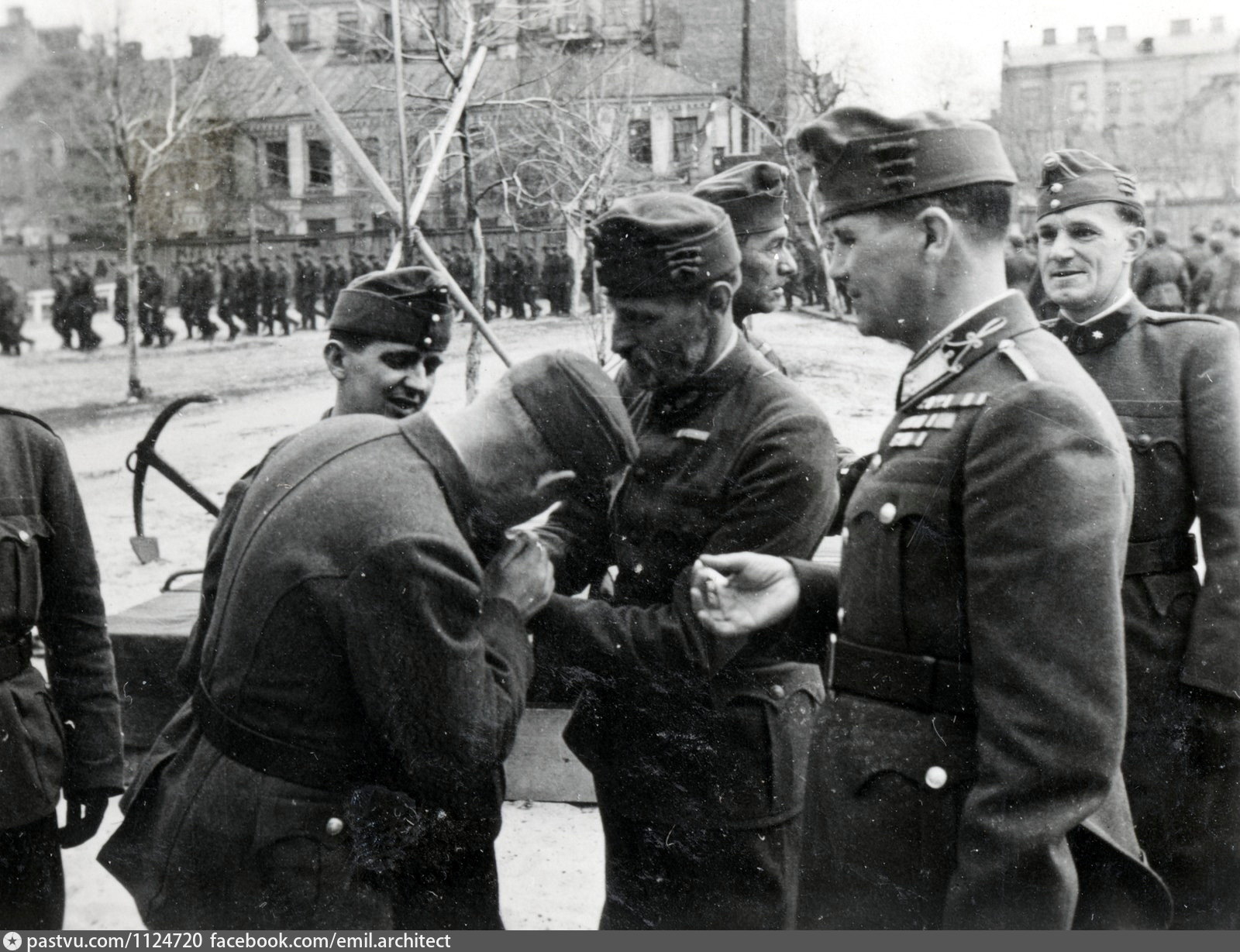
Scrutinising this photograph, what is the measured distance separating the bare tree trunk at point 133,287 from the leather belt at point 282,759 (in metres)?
3.27

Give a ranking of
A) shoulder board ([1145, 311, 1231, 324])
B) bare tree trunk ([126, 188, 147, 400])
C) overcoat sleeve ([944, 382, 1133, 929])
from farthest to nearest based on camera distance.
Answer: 1. bare tree trunk ([126, 188, 147, 400])
2. shoulder board ([1145, 311, 1231, 324])
3. overcoat sleeve ([944, 382, 1133, 929])

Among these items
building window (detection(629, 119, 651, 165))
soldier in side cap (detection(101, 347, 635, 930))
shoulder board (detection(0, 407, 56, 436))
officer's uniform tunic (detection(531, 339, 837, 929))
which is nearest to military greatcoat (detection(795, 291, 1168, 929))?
officer's uniform tunic (detection(531, 339, 837, 929))

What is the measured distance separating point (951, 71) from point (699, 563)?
186 cm

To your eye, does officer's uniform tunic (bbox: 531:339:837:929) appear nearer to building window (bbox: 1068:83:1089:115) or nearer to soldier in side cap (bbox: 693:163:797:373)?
soldier in side cap (bbox: 693:163:797:373)

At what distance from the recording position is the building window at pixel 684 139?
378 centimetres

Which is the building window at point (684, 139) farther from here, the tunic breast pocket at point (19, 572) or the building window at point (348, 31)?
the tunic breast pocket at point (19, 572)

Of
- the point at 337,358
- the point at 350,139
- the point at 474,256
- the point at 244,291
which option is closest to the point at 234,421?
the point at 244,291

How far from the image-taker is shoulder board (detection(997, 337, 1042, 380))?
1.59 meters

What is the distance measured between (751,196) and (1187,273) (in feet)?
34.0

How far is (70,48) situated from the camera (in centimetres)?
398

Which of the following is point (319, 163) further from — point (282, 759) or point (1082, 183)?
point (282, 759)

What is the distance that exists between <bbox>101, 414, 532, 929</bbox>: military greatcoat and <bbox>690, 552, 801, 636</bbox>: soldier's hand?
35cm

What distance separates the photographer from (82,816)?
106 inches

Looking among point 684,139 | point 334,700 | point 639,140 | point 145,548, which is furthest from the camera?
point 145,548
